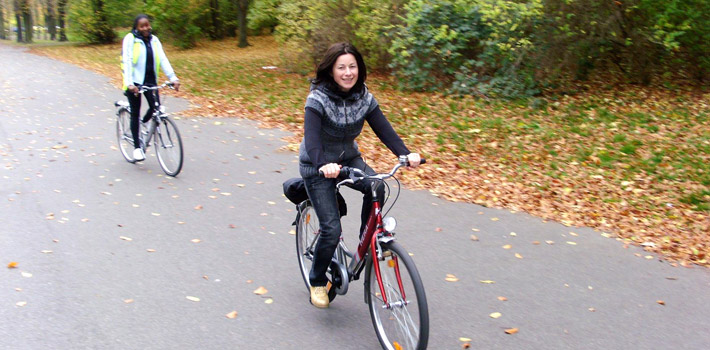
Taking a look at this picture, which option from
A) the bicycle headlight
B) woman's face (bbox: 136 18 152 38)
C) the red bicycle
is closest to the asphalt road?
the red bicycle

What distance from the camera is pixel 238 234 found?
6484mm

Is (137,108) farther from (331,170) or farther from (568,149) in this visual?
(568,149)

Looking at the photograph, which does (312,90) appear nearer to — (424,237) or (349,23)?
(424,237)

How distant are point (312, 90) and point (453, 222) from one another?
10.5 feet

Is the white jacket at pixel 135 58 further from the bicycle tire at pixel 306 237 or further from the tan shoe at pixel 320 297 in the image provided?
the tan shoe at pixel 320 297

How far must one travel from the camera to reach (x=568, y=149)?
1034 centimetres

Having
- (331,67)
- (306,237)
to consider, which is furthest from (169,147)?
(331,67)

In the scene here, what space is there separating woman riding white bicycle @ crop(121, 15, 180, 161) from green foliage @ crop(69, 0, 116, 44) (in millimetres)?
31983

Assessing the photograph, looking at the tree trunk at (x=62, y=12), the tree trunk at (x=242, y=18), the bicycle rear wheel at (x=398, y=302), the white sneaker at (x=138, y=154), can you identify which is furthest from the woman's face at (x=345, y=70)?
the tree trunk at (x=62, y=12)

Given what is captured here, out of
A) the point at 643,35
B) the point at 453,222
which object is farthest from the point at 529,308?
the point at 643,35

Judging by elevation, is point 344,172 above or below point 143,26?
below

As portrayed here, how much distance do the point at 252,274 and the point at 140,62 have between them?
4.38 m

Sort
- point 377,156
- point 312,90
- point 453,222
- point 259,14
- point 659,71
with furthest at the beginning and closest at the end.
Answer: point 259,14
point 659,71
point 377,156
point 453,222
point 312,90

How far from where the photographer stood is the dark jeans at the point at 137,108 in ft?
28.8
